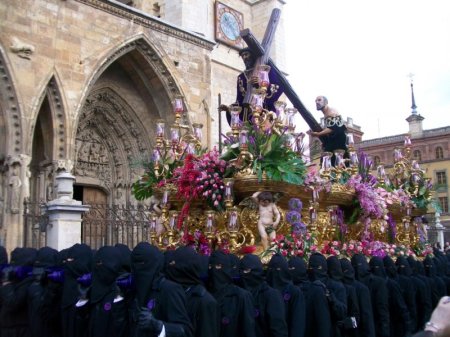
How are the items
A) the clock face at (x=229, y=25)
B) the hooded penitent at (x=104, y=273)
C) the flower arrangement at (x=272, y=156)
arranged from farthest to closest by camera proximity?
the clock face at (x=229, y=25)
the flower arrangement at (x=272, y=156)
the hooded penitent at (x=104, y=273)

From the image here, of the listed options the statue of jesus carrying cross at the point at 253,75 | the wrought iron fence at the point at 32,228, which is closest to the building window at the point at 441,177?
the statue of jesus carrying cross at the point at 253,75

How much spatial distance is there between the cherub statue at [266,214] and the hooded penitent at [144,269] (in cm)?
266

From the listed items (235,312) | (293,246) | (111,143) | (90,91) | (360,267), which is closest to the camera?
(235,312)

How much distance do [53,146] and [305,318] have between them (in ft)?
34.4

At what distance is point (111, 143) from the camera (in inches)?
680

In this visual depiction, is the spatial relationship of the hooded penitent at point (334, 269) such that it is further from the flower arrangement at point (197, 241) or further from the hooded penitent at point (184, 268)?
the hooded penitent at point (184, 268)

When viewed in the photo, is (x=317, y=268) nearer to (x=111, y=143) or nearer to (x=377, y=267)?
(x=377, y=267)

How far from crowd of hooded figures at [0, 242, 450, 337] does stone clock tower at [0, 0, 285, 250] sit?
5702mm

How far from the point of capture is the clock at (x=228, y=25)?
21.4 m

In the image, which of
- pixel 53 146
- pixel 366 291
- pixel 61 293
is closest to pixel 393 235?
pixel 366 291

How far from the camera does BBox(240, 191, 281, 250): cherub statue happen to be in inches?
259

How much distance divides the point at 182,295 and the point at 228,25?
1950cm

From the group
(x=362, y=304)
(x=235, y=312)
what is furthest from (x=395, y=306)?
(x=235, y=312)

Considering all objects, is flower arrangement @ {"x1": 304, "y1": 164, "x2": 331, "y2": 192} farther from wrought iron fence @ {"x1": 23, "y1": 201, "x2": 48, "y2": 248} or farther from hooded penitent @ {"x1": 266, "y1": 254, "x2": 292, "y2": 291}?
wrought iron fence @ {"x1": 23, "y1": 201, "x2": 48, "y2": 248}
